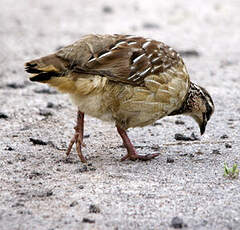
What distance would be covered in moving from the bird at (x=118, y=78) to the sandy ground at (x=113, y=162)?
499mm

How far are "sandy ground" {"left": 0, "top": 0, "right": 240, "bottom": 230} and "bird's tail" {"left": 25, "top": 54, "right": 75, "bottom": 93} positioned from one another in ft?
2.93

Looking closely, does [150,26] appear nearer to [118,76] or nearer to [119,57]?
[119,57]

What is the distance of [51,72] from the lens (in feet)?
19.1

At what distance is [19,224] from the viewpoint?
441 cm

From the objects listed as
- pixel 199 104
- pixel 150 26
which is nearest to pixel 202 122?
pixel 199 104

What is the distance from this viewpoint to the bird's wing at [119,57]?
593 cm

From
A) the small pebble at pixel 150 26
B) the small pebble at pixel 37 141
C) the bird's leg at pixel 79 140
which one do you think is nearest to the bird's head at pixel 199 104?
the bird's leg at pixel 79 140

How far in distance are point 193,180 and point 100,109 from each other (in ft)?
4.29

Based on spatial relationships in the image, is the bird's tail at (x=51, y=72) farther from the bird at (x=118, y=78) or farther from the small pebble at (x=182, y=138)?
the small pebble at (x=182, y=138)

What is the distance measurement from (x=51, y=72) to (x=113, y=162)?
1281 mm

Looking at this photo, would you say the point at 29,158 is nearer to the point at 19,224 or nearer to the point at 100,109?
the point at 100,109

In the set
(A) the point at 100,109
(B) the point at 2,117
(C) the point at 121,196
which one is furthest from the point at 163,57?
(B) the point at 2,117

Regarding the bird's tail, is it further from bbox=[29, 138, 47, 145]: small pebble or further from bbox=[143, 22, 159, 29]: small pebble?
bbox=[143, 22, 159, 29]: small pebble

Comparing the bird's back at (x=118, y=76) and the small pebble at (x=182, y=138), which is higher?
the bird's back at (x=118, y=76)
